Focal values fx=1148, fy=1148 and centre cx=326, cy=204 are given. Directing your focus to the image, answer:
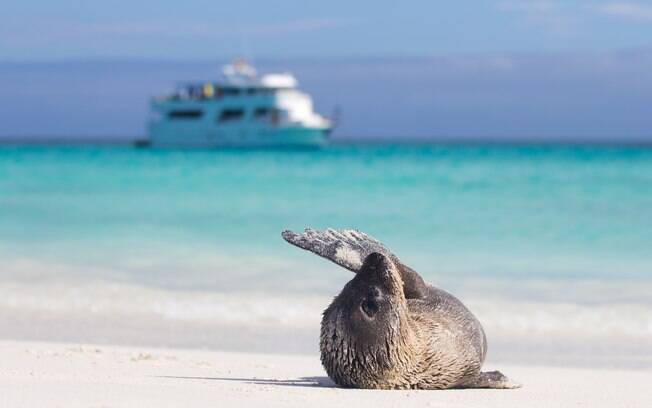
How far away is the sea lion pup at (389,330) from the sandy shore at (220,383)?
0.09 m

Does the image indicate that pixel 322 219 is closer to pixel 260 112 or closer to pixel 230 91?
pixel 260 112

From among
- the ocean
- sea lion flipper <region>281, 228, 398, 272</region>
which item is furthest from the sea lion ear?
the ocean

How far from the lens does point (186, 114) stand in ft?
265

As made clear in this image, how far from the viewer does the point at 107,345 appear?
814 cm

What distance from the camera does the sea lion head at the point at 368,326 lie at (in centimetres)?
525

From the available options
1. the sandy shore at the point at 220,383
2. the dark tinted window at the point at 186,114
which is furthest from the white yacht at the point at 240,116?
the sandy shore at the point at 220,383

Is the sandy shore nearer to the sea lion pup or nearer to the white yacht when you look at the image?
the sea lion pup

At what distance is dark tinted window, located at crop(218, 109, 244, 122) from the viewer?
77.7 m

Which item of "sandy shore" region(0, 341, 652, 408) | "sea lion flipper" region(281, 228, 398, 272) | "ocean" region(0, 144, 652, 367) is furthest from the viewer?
"ocean" region(0, 144, 652, 367)

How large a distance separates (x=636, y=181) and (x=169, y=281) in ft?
78.6

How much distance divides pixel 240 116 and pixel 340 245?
72.5 meters

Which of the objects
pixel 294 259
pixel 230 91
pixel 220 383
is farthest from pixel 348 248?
pixel 230 91

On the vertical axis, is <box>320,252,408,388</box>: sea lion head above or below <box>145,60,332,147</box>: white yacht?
below

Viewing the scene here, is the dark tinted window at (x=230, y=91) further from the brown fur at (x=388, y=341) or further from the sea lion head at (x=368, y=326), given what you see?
the sea lion head at (x=368, y=326)
